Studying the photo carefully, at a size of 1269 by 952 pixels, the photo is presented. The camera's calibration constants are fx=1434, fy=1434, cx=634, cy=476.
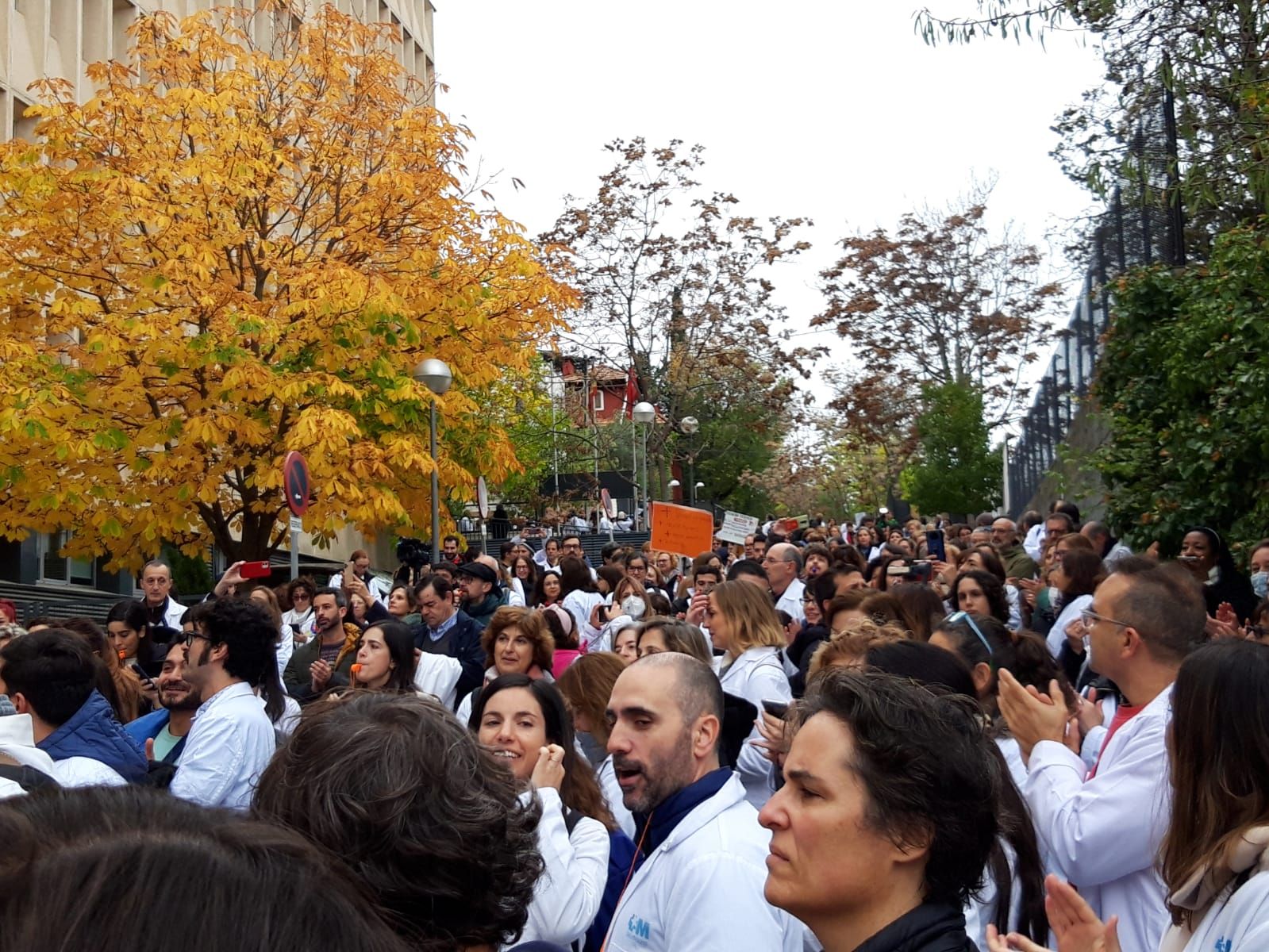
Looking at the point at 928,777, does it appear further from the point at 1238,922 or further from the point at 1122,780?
the point at 1122,780

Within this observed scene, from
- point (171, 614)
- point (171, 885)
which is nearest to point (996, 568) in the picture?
point (171, 614)

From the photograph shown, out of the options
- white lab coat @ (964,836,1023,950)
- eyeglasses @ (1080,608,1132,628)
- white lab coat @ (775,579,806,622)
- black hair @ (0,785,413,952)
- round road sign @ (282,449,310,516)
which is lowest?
white lab coat @ (964,836,1023,950)

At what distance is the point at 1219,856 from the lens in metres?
2.96

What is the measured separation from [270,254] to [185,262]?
1673mm

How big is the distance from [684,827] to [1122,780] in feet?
4.14

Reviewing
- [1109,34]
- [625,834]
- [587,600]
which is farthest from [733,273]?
[625,834]

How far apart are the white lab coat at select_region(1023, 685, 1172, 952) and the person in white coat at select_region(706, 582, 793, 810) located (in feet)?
9.68

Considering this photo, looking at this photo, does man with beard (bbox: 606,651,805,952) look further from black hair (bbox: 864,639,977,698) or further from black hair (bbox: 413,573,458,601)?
black hair (bbox: 413,573,458,601)

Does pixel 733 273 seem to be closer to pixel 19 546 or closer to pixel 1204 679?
pixel 19 546

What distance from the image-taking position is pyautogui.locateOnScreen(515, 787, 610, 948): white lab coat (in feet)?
12.2

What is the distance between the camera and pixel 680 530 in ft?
56.9

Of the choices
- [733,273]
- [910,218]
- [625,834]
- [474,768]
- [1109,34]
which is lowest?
[625,834]

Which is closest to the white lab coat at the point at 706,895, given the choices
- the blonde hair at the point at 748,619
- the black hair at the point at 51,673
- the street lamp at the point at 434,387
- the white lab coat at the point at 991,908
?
the white lab coat at the point at 991,908

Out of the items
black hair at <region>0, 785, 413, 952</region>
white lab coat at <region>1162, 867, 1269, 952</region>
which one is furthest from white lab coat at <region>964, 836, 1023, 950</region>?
black hair at <region>0, 785, 413, 952</region>
